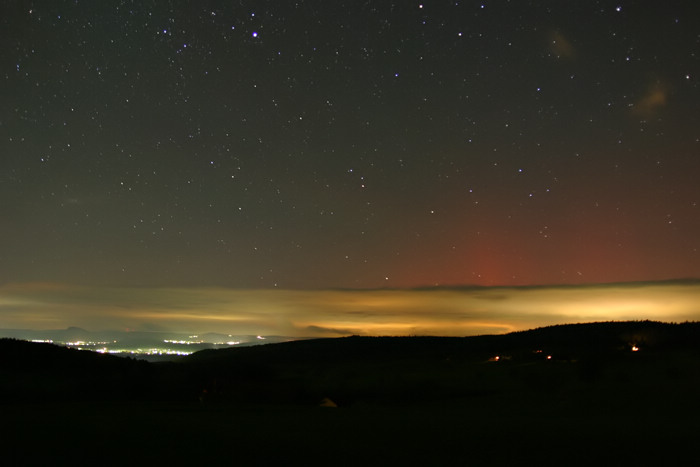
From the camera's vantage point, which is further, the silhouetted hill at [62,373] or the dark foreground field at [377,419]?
the silhouetted hill at [62,373]

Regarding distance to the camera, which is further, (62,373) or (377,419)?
(62,373)

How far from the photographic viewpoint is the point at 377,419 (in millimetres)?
22219

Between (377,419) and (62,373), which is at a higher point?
(62,373)

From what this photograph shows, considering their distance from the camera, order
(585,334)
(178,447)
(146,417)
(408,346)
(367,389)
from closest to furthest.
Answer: (178,447), (146,417), (367,389), (585,334), (408,346)

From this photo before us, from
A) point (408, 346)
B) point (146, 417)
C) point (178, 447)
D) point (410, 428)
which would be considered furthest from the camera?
point (408, 346)

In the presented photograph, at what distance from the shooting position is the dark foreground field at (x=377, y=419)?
15.1 m

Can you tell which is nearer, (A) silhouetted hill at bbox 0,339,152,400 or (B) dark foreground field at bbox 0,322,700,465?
(B) dark foreground field at bbox 0,322,700,465

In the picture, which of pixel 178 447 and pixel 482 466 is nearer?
pixel 482 466

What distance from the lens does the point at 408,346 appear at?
134 meters

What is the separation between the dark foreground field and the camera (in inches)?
593

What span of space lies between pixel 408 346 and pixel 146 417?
115 meters

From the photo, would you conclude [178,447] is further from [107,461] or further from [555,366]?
[555,366]

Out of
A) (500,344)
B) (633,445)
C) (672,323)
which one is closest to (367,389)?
(633,445)

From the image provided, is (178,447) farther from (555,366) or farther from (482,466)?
(555,366)
